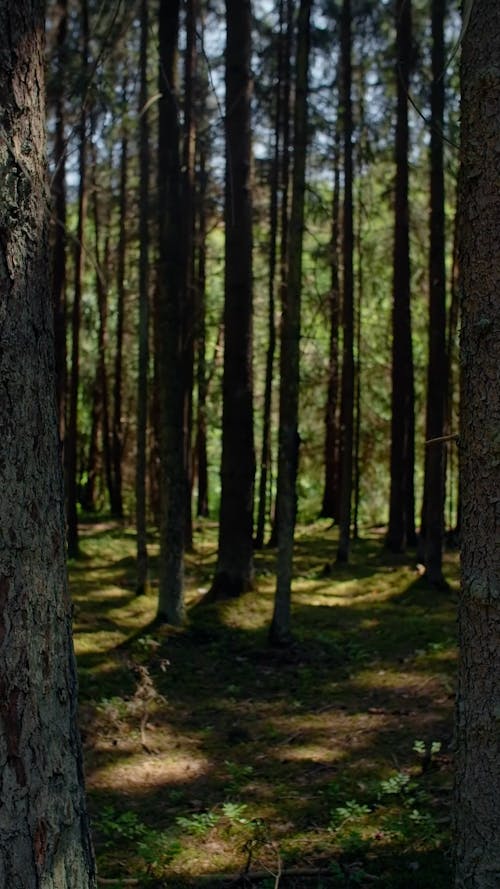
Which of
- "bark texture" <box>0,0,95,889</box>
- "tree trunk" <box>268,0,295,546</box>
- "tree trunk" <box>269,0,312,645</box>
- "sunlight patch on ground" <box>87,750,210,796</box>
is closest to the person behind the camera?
"bark texture" <box>0,0,95,889</box>

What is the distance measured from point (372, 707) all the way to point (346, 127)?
34.0ft

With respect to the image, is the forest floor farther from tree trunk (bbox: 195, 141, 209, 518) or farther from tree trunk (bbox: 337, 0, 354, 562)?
tree trunk (bbox: 195, 141, 209, 518)

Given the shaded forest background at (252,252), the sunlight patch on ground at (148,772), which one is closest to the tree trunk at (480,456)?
the shaded forest background at (252,252)

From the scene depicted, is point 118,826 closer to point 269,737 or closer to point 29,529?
point 269,737

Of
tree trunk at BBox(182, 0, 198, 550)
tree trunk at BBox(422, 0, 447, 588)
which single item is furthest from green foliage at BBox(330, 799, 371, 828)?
tree trunk at BBox(182, 0, 198, 550)

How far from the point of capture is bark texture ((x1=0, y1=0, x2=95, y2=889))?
10.8 feet

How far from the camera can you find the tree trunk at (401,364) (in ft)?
53.9

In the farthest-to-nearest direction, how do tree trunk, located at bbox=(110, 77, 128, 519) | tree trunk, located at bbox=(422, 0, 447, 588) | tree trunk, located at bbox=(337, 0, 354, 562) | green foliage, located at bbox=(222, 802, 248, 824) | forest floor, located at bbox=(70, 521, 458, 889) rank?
tree trunk, located at bbox=(110, 77, 128, 519) < tree trunk, located at bbox=(337, 0, 354, 562) < tree trunk, located at bbox=(422, 0, 447, 588) < green foliage, located at bbox=(222, 802, 248, 824) < forest floor, located at bbox=(70, 521, 458, 889)

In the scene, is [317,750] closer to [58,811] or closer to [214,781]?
[214,781]

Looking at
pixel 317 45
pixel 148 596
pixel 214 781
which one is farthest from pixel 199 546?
pixel 214 781

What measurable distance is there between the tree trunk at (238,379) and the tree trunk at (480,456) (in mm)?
9087

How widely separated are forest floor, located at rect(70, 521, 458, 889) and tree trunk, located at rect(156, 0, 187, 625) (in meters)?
0.78

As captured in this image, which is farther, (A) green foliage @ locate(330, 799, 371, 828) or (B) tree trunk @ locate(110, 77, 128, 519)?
(B) tree trunk @ locate(110, 77, 128, 519)

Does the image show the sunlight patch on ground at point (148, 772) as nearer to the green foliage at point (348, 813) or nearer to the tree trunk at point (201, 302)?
A: the green foliage at point (348, 813)
